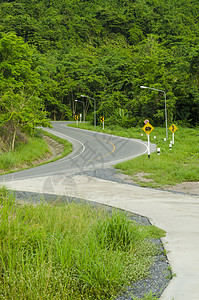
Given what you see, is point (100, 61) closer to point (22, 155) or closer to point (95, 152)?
point (95, 152)

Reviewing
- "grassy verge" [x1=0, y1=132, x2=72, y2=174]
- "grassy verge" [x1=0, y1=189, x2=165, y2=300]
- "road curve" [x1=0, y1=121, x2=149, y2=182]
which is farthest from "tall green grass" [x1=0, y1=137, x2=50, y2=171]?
"grassy verge" [x1=0, y1=189, x2=165, y2=300]

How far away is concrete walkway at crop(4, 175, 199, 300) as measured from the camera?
17.1 feet

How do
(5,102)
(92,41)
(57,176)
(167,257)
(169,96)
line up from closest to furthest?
(167,257) < (57,176) < (5,102) < (169,96) < (92,41)

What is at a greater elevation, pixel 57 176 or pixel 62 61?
pixel 62 61

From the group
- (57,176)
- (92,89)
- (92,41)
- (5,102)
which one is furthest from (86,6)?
(57,176)

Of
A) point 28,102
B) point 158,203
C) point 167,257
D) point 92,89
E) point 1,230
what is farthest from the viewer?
point 92,89

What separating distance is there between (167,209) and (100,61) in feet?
235

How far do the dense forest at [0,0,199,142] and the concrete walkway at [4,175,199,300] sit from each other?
16.6 meters

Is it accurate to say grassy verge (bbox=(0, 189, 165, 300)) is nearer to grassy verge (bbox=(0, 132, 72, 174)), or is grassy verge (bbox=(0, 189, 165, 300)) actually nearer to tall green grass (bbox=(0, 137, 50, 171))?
grassy verge (bbox=(0, 132, 72, 174))

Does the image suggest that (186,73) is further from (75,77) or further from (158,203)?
(158,203)

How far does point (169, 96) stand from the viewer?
53156mm

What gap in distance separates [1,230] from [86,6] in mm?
125735

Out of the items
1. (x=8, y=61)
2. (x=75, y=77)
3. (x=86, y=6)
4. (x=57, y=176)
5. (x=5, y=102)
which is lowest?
(x=57, y=176)

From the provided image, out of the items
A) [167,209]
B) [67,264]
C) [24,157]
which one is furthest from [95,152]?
[67,264]
